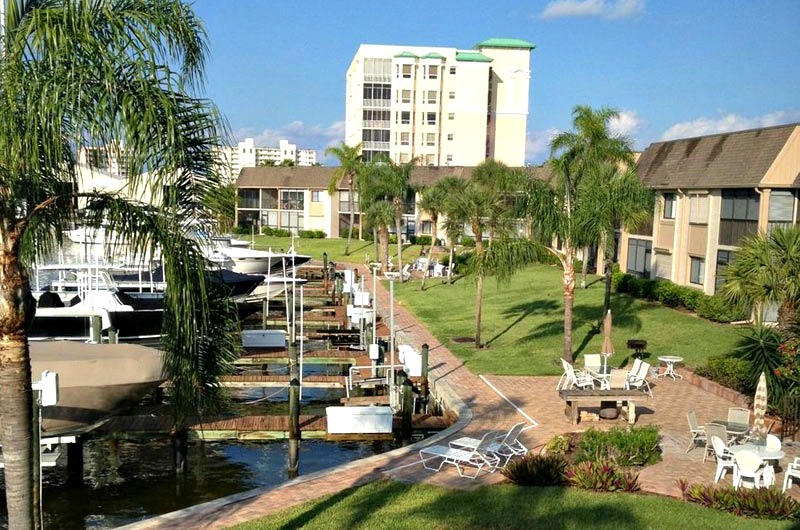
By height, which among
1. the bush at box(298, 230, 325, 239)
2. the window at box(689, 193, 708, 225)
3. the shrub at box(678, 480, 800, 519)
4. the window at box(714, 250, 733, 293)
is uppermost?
the window at box(689, 193, 708, 225)

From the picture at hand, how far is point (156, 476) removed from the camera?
1527cm

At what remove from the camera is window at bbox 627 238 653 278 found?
3975cm

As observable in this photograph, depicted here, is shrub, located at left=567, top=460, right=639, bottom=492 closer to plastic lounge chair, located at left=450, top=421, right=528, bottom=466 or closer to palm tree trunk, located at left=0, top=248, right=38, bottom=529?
plastic lounge chair, located at left=450, top=421, right=528, bottom=466

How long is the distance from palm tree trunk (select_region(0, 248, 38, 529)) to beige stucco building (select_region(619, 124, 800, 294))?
28102 mm

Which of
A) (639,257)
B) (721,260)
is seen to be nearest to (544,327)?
(721,260)

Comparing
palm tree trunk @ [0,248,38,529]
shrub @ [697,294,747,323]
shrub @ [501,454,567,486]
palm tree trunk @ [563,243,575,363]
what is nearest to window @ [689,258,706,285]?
shrub @ [697,294,747,323]

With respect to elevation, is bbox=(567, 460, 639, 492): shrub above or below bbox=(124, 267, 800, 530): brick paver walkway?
above

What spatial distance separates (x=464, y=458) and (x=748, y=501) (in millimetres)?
4372

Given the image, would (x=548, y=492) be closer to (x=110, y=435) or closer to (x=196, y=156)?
(x=196, y=156)

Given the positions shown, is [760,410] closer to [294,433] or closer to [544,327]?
[294,433]

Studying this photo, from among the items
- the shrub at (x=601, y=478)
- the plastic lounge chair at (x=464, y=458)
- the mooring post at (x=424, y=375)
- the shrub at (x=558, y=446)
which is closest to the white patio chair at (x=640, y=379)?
the shrub at (x=558, y=446)

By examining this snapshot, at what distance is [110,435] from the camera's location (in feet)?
55.0

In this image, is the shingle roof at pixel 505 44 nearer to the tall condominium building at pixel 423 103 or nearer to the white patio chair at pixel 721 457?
the tall condominium building at pixel 423 103

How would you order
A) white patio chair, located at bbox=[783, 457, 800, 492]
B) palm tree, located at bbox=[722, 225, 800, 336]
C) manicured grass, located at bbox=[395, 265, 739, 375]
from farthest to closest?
1. manicured grass, located at bbox=[395, 265, 739, 375]
2. palm tree, located at bbox=[722, 225, 800, 336]
3. white patio chair, located at bbox=[783, 457, 800, 492]
